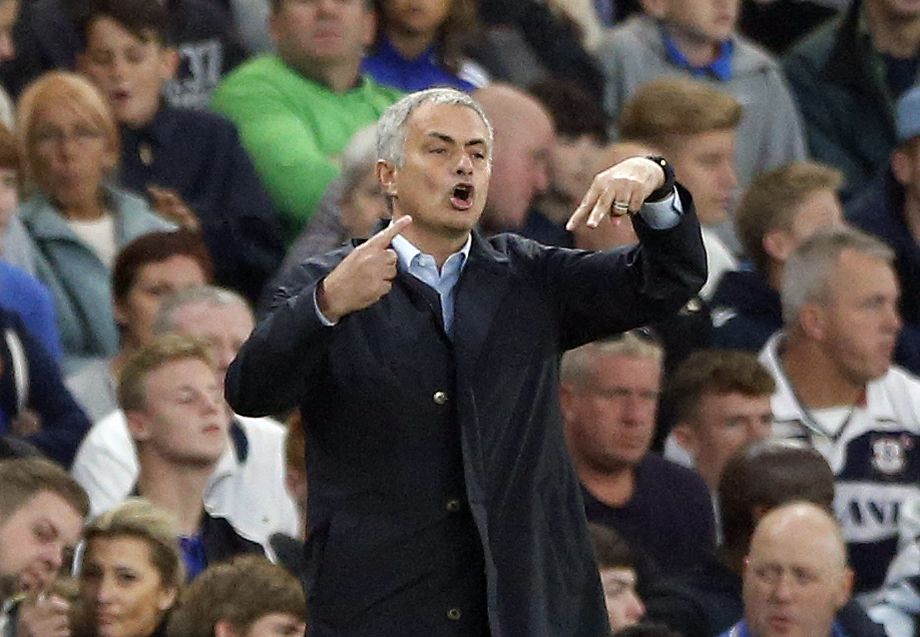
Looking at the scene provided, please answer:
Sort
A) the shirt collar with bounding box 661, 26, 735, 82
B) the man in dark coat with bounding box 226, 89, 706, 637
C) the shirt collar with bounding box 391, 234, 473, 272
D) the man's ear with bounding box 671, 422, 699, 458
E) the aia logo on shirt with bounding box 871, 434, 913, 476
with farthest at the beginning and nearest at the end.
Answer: the shirt collar with bounding box 661, 26, 735, 82 → the man's ear with bounding box 671, 422, 699, 458 → the aia logo on shirt with bounding box 871, 434, 913, 476 → the shirt collar with bounding box 391, 234, 473, 272 → the man in dark coat with bounding box 226, 89, 706, 637

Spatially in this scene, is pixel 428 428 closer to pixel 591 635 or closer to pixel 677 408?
pixel 591 635

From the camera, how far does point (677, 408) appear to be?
7367 mm

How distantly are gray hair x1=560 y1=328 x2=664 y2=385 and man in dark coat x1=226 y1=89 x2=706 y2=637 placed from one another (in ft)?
8.24

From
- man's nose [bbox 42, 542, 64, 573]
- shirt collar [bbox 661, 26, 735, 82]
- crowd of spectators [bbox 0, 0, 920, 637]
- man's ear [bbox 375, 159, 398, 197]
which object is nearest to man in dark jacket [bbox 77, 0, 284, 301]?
crowd of spectators [bbox 0, 0, 920, 637]

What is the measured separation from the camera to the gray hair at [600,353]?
23.2ft

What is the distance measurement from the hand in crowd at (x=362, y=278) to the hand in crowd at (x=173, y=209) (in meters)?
3.62

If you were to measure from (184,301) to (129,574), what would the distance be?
4.16ft

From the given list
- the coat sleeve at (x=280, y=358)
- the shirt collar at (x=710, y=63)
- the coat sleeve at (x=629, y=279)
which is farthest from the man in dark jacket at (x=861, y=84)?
the coat sleeve at (x=280, y=358)

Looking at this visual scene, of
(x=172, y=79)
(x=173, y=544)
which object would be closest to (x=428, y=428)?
(x=173, y=544)

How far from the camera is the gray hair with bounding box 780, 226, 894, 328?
300 inches

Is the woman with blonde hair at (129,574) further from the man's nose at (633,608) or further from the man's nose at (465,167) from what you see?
the man's nose at (465,167)

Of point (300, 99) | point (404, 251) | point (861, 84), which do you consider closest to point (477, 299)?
point (404, 251)

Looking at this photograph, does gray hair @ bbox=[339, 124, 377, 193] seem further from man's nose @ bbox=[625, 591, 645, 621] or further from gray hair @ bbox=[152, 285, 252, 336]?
man's nose @ bbox=[625, 591, 645, 621]

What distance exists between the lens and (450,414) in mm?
4457
